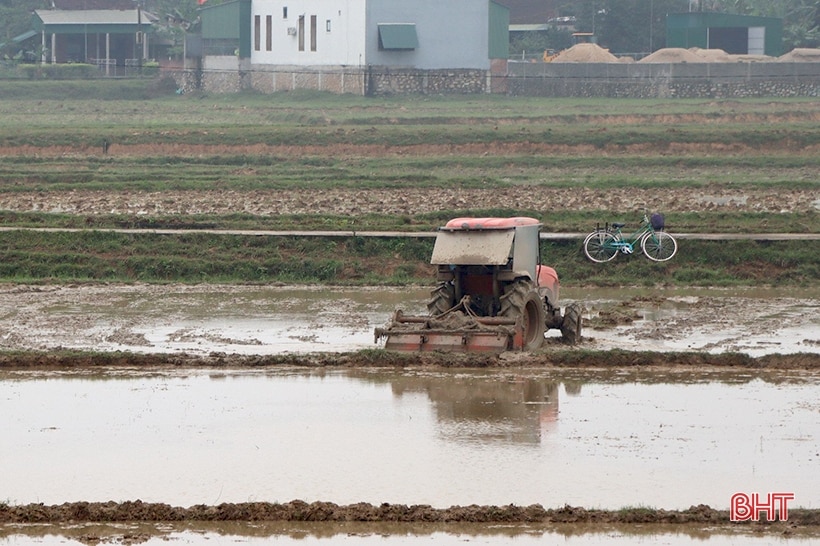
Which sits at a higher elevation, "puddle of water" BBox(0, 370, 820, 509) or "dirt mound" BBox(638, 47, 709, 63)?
"dirt mound" BBox(638, 47, 709, 63)

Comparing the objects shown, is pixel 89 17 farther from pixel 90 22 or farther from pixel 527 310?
pixel 527 310

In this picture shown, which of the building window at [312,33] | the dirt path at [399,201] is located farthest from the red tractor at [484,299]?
the building window at [312,33]

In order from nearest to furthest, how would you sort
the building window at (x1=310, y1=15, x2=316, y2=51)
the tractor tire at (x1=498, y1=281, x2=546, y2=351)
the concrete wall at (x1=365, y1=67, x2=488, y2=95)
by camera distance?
the tractor tire at (x1=498, y1=281, x2=546, y2=351) < the concrete wall at (x1=365, y1=67, x2=488, y2=95) < the building window at (x1=310, y1=15, x2=316, y2=51)

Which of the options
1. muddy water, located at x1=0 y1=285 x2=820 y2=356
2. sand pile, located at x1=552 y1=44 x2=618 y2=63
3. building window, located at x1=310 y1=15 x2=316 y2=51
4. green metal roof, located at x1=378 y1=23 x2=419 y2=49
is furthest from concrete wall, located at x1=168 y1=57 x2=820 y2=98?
muddy water, located at x1=0 y1=285 x2=820 y2=356

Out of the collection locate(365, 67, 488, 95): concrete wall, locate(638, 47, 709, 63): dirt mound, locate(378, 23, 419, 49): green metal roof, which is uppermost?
locate(378, 23, 419, 49): green metal roof

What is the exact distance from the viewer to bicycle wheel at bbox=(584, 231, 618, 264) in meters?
25.2

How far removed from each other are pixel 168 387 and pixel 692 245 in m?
13.1

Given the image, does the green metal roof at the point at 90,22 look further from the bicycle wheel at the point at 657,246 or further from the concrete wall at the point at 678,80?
the bicycle wheel at the point at 657,246

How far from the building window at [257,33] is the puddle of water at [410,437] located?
56.7m

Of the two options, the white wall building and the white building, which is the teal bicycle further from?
the white wall building

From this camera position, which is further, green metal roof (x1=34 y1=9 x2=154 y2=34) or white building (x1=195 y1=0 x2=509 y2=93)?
green metal roof (x1=34 y1=9 x2=154 y2=34)

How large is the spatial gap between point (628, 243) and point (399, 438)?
1319 centimetres

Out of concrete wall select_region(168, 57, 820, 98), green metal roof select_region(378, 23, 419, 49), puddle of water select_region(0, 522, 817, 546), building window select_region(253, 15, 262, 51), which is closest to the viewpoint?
puddle of water select_region(0, 522, 817, 546)

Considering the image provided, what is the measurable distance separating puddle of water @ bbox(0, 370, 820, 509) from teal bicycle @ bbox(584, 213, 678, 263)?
9.19 m
